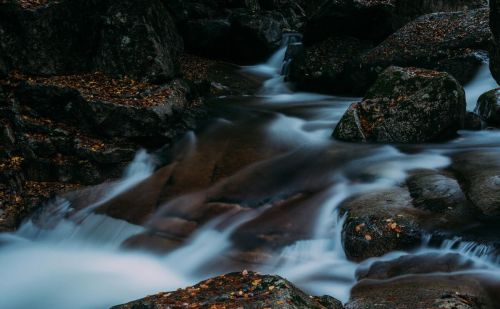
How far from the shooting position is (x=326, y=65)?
13555mm

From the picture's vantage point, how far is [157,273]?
21.5ft

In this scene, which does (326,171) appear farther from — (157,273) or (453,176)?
(157,273)

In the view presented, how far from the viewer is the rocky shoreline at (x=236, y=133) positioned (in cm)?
494

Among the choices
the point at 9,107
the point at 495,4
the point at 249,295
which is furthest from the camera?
the point at 9,107

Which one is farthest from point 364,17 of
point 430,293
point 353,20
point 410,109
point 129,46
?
point 430,293

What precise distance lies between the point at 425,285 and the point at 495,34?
502 cm

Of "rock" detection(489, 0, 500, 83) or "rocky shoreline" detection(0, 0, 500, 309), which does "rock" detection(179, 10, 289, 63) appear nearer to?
"rocky shoreline" detection(0, 0, 500, 309)

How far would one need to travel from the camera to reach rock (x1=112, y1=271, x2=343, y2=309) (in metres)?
3.99

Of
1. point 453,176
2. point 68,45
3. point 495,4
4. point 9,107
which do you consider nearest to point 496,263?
point 453,176

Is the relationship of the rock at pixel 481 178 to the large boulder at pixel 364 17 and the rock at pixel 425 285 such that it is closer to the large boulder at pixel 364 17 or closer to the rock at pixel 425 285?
the rock at pixel 425 285

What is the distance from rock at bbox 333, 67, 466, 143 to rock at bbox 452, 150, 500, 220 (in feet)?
3.37

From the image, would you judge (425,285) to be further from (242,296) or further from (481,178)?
(481,178)

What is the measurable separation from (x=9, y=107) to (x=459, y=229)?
28.1 ft

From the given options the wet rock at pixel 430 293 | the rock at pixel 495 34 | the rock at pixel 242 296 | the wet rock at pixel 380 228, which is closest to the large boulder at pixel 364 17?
the rock at pixel 495 34
